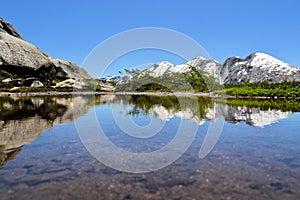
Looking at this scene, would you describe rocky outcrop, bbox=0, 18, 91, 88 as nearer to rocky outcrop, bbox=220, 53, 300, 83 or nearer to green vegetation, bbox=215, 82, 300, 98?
green vegetation, bbox=215, 82, 300, 98

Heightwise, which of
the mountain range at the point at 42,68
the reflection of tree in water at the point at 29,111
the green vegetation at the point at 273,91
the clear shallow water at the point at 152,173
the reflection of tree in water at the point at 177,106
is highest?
the mountain range at the point at 42,68

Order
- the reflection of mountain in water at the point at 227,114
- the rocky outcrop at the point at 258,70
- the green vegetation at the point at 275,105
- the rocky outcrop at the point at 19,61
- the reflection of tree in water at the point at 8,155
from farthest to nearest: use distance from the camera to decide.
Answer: the rocky outcrop at the point at 258,70
the rocky outcrop at the point at 19,61
the green vegetation at the point at 275,105
the reflection of mountain in water at the point at 227,114
the reflection of tree in water at the point at 8,155

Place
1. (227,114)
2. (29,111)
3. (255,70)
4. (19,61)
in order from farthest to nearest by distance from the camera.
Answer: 1. (255,70)
2. (19,61)
3. (29,111)
4. (227,114)

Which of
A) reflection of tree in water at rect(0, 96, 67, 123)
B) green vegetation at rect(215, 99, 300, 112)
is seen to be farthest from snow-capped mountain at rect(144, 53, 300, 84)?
reflection of tree in water at rect(0, 96, 67, 123)

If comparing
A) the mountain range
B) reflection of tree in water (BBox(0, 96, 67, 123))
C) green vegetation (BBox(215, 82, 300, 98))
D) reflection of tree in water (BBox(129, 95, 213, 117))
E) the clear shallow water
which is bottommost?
the clear shallow water

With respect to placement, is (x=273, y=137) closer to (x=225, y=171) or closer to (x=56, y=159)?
(x=225, y=171)

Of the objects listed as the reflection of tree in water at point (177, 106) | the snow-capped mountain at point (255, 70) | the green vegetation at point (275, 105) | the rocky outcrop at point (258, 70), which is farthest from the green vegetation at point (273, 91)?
the rocky outcrop at point (258, 70)

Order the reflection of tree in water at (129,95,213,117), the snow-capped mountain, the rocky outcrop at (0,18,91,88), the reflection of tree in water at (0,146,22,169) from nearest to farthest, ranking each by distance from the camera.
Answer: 1. the reflection of tree in water at (0,146,22,169)
2. the reflection of tree in water at (129,95,213,117)
3. the rocky outcrop at (0,18,91,88)
4. the snow-capped mountain

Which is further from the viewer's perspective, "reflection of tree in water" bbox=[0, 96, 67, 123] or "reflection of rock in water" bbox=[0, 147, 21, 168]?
"reflection of tree in water" bbox=[0, 96, 67, 123]

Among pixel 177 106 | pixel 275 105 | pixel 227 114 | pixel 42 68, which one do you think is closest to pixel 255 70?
pixel 275 105

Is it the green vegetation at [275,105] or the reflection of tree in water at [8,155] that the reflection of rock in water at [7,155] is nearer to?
the reflection of tree in water at [8,155]

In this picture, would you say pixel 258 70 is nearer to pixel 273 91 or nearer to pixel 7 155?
pixel 273 91

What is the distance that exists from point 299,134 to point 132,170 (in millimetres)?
7395

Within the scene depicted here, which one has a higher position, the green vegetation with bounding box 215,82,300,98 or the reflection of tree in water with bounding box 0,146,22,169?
the green vegetation with bounding box 215,82,300,98
